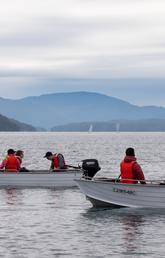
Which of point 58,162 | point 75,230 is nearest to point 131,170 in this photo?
point 75,230

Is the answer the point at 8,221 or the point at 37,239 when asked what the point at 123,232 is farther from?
the point at 8,221

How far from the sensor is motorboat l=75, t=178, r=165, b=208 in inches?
1043

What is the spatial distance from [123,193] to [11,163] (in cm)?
1119

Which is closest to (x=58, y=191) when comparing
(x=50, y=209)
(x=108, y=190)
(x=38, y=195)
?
(x=38, y=195)

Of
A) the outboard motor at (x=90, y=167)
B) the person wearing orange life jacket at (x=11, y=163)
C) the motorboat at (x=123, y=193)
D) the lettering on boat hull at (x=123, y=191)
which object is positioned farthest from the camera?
the person wearing orange life jacket at (x=11, y=163)

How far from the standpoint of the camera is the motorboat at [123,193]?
2648 cm

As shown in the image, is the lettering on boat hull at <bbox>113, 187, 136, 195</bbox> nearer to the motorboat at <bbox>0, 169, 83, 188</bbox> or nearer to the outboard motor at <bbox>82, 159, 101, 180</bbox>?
the outboard motor at <bbox>82, 159, 101, 180</bbox>

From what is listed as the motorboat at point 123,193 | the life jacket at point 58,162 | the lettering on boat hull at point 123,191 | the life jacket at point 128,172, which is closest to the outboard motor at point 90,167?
the motorboat at point 123,193

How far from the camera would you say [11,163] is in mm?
36719

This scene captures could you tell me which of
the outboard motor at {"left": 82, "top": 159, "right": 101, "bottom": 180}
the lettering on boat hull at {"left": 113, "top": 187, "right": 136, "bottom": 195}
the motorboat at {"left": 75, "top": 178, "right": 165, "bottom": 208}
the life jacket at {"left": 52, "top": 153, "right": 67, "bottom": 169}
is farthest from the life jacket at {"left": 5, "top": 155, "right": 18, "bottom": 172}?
the lettering on boat hull at {"left": 113, "top": 187, "right": 136, "bottom": 195}

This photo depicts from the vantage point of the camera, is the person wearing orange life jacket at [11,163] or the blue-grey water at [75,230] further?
the person wearing orange life jacket at [11,163]

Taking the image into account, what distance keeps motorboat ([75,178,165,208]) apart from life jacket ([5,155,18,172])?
939 centimetres

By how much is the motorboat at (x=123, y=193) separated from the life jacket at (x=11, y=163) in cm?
939

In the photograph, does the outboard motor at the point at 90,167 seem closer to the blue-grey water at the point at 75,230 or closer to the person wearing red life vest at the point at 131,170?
the blue-grey water at the point at 75,230
